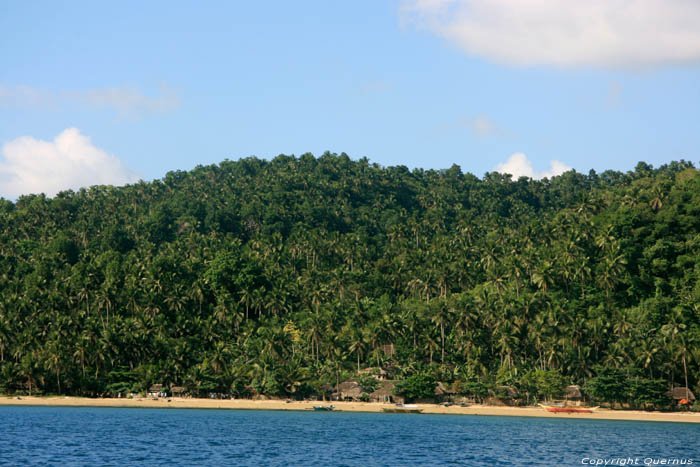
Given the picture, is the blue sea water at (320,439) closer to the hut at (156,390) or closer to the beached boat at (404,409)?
the beached boat at (404,409)

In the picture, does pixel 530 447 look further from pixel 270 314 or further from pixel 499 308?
pixel 270 314

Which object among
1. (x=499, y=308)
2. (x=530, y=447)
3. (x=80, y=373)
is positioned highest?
(x=499, y=308)

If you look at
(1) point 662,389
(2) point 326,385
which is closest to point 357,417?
(2) point 326,385

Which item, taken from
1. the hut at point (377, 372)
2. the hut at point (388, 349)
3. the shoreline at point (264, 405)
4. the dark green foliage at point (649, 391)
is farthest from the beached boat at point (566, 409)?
the hut at point (388, 349)

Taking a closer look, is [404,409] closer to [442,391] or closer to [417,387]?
[417,387]

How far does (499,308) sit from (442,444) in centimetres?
5644

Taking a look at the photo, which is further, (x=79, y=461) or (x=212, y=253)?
(x=212, y=253)

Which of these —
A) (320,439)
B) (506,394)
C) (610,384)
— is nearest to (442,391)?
(506,394)

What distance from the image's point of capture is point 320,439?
8300 cm

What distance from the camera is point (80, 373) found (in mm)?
122875

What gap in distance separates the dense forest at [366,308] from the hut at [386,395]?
223 centimetres

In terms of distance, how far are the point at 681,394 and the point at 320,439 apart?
57293 millimetres

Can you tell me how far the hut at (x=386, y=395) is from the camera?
405ft

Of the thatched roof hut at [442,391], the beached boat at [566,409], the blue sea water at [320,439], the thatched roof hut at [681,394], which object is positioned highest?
the thatched roof hut at [442,391]
